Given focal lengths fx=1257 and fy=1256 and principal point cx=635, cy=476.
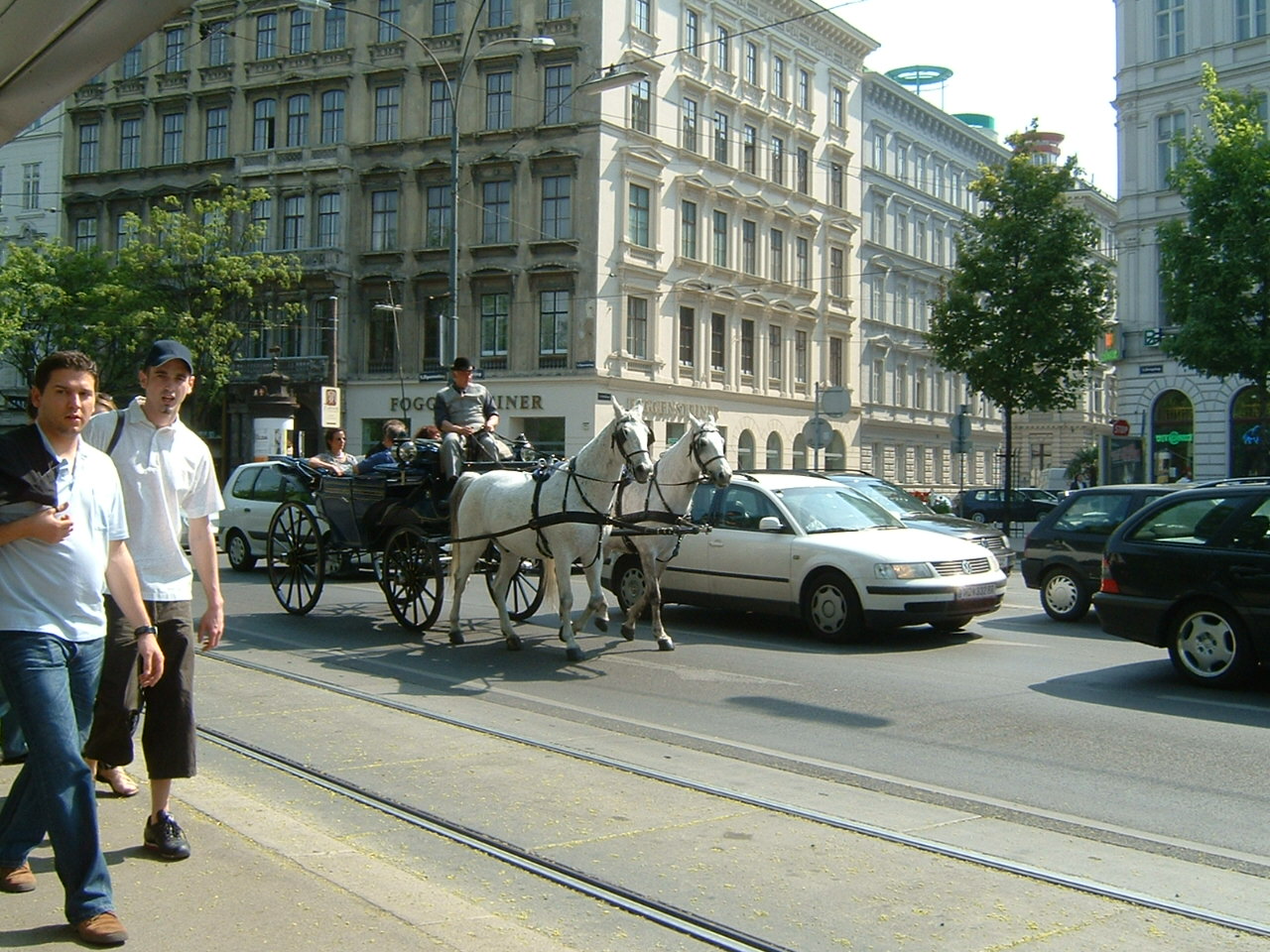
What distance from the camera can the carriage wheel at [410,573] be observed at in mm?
12766

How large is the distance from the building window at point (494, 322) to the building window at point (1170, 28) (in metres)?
24.2

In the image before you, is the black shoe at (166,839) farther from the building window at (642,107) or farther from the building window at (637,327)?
the building window at (642,107)

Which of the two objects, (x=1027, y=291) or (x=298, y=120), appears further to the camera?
(x=298, y=120)

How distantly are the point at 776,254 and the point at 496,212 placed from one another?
13176 mm

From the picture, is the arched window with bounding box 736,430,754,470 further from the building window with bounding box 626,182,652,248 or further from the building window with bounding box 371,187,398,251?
the building window with bounding box 371,187,398,251

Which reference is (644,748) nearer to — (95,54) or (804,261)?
(95,54)

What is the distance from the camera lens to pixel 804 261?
53.7 metres

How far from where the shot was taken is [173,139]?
166ft

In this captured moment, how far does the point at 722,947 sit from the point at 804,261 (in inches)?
1999

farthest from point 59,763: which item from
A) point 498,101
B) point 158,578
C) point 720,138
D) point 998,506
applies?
point 720,138

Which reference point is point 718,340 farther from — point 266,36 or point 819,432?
point 266,36

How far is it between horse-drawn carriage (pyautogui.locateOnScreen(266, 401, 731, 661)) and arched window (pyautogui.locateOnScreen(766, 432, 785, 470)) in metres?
37.3

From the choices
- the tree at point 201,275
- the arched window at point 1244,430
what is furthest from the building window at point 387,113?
the arched window at point 1244,430

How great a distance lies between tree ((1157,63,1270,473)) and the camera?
27734mm
